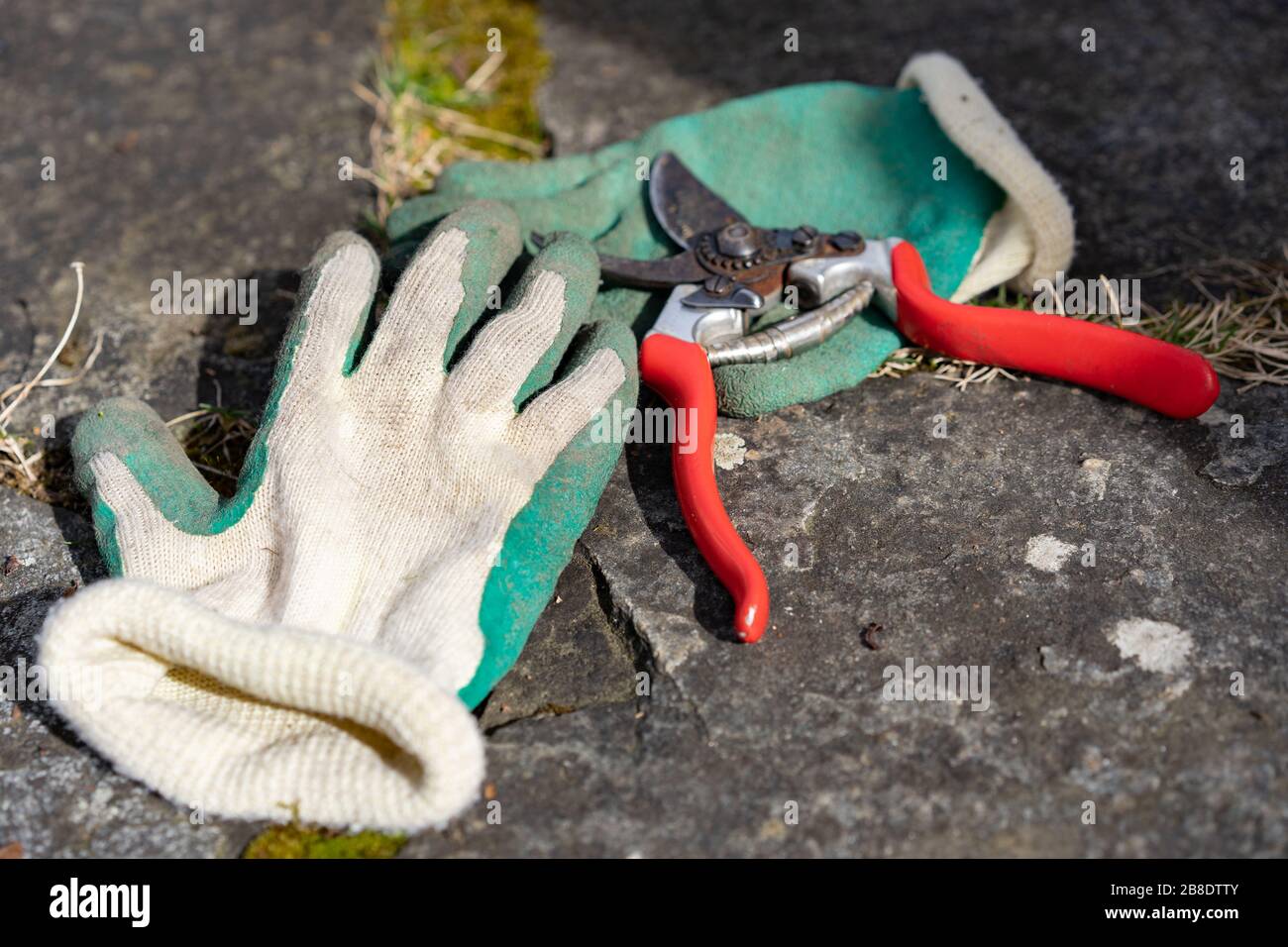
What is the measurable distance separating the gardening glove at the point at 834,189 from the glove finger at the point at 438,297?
24cm

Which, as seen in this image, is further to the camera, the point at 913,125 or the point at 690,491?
the point at 913,125

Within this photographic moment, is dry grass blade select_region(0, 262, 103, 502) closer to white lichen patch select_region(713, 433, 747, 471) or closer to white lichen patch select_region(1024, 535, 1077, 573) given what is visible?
white lichen patch select_region(713, 433, 747, 471)

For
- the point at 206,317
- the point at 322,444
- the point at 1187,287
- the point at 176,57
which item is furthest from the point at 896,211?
the point at 176,57

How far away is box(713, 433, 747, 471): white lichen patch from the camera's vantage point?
2.26 m

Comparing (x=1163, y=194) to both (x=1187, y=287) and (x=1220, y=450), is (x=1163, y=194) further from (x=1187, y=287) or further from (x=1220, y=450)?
(x=1220, y=450)

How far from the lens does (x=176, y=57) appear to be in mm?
3514

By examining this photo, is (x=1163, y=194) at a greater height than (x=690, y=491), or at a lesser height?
greater

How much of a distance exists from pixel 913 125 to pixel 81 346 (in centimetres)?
199

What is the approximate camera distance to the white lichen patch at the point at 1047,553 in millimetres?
2008

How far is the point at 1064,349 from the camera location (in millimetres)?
2232

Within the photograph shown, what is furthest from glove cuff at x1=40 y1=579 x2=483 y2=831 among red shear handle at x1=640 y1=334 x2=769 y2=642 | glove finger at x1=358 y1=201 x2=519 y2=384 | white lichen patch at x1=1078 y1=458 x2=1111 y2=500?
white lichen patch at x1=1078 y1=458 x2=1111 y2=500

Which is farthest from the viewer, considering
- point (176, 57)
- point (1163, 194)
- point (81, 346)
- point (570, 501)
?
point (176, 57)

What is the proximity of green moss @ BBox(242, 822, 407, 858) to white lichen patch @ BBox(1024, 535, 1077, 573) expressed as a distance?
113cm
